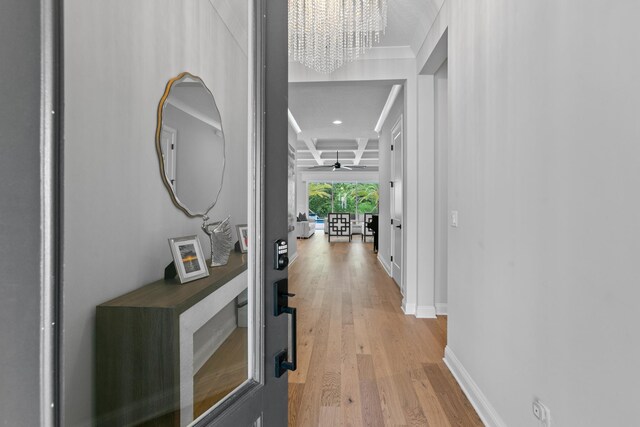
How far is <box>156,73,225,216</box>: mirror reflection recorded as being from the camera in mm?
933

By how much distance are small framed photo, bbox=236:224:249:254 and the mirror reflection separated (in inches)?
5.7

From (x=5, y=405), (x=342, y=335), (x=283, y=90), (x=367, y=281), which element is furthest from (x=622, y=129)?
(x=367, y=281)

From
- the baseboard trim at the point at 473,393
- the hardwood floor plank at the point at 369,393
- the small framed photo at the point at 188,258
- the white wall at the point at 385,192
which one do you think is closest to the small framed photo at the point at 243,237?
the small framed photo at the point at 188,258

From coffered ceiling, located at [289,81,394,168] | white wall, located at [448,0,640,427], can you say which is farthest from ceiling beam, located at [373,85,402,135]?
white wall, located at [448,0,640,427]

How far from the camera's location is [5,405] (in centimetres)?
42

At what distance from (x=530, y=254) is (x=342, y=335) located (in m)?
1.93

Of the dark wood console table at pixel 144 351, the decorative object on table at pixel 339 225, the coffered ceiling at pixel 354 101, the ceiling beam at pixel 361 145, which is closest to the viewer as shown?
the dark wood console table at pixel 144 351

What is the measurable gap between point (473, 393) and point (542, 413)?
692 mm

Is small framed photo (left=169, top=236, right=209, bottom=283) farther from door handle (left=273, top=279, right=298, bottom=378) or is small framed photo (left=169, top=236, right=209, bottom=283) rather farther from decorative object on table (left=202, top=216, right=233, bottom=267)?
door handle (left=273, top=279, right=298, bottom=378)

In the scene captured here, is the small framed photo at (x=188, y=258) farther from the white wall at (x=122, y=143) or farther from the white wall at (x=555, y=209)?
the white wall at (x=555, y=209)

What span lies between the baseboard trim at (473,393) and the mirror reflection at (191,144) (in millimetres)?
1768

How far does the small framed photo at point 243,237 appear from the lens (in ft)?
2.85

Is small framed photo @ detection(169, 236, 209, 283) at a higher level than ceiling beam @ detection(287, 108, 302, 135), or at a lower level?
lower

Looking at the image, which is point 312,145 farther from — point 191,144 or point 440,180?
point 191,144
